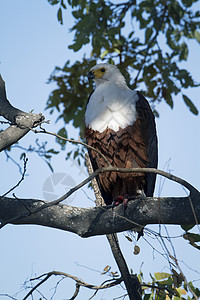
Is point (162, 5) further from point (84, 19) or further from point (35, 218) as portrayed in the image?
point (35, 218)

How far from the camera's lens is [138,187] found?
320 centimetres

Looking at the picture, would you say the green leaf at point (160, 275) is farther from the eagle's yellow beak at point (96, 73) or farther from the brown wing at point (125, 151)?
the eagle's yellow beak at point (96, 73)

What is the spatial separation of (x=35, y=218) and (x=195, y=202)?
3.42 feet

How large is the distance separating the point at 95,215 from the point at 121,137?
776mm

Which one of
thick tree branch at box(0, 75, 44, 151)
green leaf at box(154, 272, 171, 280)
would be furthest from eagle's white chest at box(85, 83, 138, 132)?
green leaf at box(154, 272, 171, 280)

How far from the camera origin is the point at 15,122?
270 centimetres

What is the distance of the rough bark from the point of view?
7.70 ft

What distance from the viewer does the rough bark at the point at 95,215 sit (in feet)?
7.70

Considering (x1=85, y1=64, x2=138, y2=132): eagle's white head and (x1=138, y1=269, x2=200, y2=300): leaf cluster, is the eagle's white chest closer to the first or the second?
(x1=85, y1=64, x2=138, y2=132): eagle's white head

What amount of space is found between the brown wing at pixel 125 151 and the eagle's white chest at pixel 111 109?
50 millimetres

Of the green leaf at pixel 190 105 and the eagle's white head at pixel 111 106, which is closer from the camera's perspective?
the eagle's white head at pixel 111 106

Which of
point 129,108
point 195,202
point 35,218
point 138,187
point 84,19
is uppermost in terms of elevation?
point 84,19

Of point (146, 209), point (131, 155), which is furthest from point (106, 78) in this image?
point (146, 209)

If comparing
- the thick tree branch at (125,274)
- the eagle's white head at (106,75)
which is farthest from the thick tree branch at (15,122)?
the thick tree branch at (125,274)
